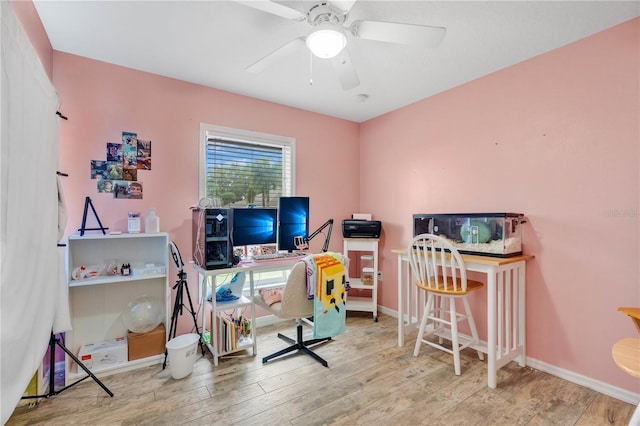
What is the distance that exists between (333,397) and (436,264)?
4.22 ft

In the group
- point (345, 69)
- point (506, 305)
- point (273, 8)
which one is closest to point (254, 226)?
point (345, 69)

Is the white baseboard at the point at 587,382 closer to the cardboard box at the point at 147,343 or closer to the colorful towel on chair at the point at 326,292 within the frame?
the colorful towel on chair at the point at 326,292

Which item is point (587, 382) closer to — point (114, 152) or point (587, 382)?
point (587, 382)

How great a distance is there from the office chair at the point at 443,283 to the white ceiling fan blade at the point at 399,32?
52.0 inches

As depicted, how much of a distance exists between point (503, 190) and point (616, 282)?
939 millimetres

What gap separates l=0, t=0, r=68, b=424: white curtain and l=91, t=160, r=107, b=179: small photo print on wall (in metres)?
0.74

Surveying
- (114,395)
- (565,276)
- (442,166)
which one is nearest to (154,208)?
(114,395)

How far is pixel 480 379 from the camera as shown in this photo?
212 centimetres

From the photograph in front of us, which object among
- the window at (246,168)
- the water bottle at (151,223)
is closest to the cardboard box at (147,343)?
the window at (246,168)

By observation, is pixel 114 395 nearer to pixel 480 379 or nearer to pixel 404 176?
pixel 480 379

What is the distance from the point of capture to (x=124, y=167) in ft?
8.02

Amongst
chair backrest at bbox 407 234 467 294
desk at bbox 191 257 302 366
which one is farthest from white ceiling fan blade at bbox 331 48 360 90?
desk at bbox 191 257 302 366

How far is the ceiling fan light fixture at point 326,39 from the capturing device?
1.51 m

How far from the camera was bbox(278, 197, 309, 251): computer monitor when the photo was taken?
3.01 metres
